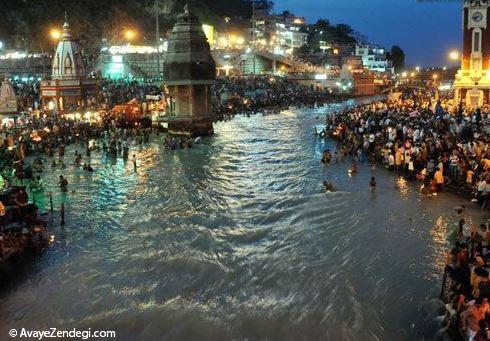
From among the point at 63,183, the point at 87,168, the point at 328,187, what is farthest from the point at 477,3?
the point at 63,183

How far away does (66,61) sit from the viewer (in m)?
44.4

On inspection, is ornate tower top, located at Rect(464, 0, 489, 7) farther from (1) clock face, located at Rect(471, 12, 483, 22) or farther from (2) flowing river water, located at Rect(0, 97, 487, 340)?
(2) flowing river water, located at Rect(0, 97, 487, 340)

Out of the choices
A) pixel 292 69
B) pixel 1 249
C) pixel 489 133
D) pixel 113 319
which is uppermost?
pixel 292 69

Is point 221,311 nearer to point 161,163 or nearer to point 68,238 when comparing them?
point 68,238

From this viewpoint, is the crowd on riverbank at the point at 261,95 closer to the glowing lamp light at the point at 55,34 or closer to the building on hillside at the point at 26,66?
the building on hillside at the point at 26,66

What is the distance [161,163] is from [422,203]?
50.1 ft

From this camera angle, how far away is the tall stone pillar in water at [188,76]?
37594 millimetres

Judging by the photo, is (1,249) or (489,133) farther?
(489,133)

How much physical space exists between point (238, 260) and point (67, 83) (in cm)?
3297

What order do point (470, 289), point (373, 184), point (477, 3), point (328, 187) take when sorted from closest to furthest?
1. point (470, 289)
2. point (373, 184)
3. point (328, 187)
4. point (477, 3)

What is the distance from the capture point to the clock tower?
41.6 m

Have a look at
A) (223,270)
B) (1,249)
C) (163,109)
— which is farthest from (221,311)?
(163,109)

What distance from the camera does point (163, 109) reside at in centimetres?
A: 4444

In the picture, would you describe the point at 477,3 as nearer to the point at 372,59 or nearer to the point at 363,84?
the point at 363,84
